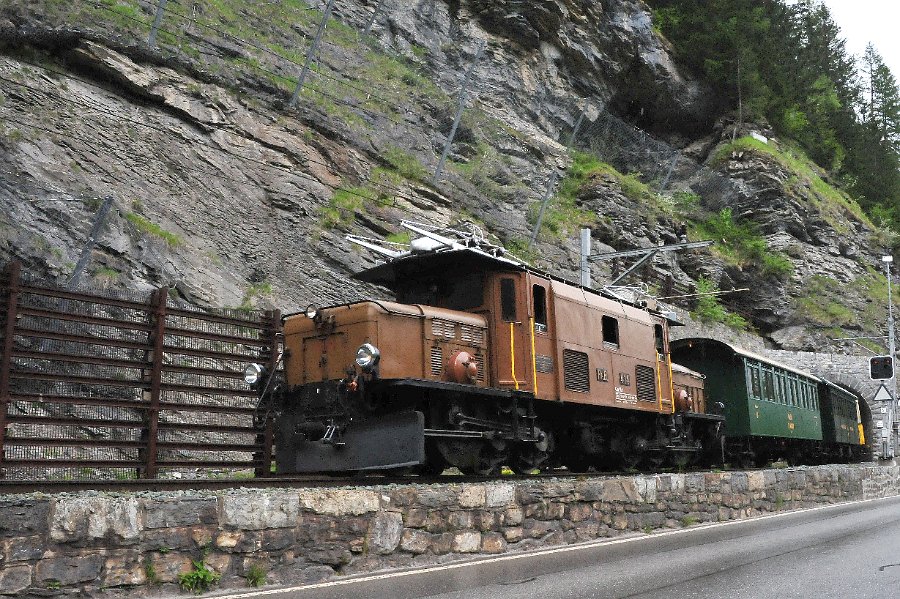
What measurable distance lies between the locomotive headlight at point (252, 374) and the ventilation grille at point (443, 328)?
2301 mm

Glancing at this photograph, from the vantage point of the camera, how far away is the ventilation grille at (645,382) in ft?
47.0

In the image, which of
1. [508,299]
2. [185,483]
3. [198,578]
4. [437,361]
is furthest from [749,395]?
[198,578]

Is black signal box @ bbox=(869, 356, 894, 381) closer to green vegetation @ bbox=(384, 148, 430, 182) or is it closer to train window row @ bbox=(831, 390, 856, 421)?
train window row @ bbox=(831, 390, 856, 421)

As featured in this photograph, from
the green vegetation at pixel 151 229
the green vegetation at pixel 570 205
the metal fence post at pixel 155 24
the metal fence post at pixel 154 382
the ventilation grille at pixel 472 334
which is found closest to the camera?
the metal fence post at pixel 154 382

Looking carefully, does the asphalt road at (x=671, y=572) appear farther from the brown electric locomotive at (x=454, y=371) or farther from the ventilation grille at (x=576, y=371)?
the ventilation grille at (x=576, y=371)

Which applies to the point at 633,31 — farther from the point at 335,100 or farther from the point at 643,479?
the point at 643,479

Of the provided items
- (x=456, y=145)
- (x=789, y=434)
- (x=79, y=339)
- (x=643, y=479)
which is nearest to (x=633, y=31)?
(x=456, y=145)

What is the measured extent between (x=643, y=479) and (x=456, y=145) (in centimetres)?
1983

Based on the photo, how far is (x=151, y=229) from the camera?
55.3 feet

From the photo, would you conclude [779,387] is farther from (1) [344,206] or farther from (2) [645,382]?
(1) [344,206]

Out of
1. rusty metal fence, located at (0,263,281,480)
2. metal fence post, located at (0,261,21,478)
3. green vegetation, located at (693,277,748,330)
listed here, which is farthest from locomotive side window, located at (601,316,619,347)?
green vegetation, located at (693,277,748,330)

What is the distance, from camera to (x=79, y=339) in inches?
351

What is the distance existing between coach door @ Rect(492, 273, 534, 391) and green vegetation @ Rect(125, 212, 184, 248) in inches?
335

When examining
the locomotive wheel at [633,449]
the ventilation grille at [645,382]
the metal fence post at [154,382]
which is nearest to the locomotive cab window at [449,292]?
the metal fence post at [154,382]
